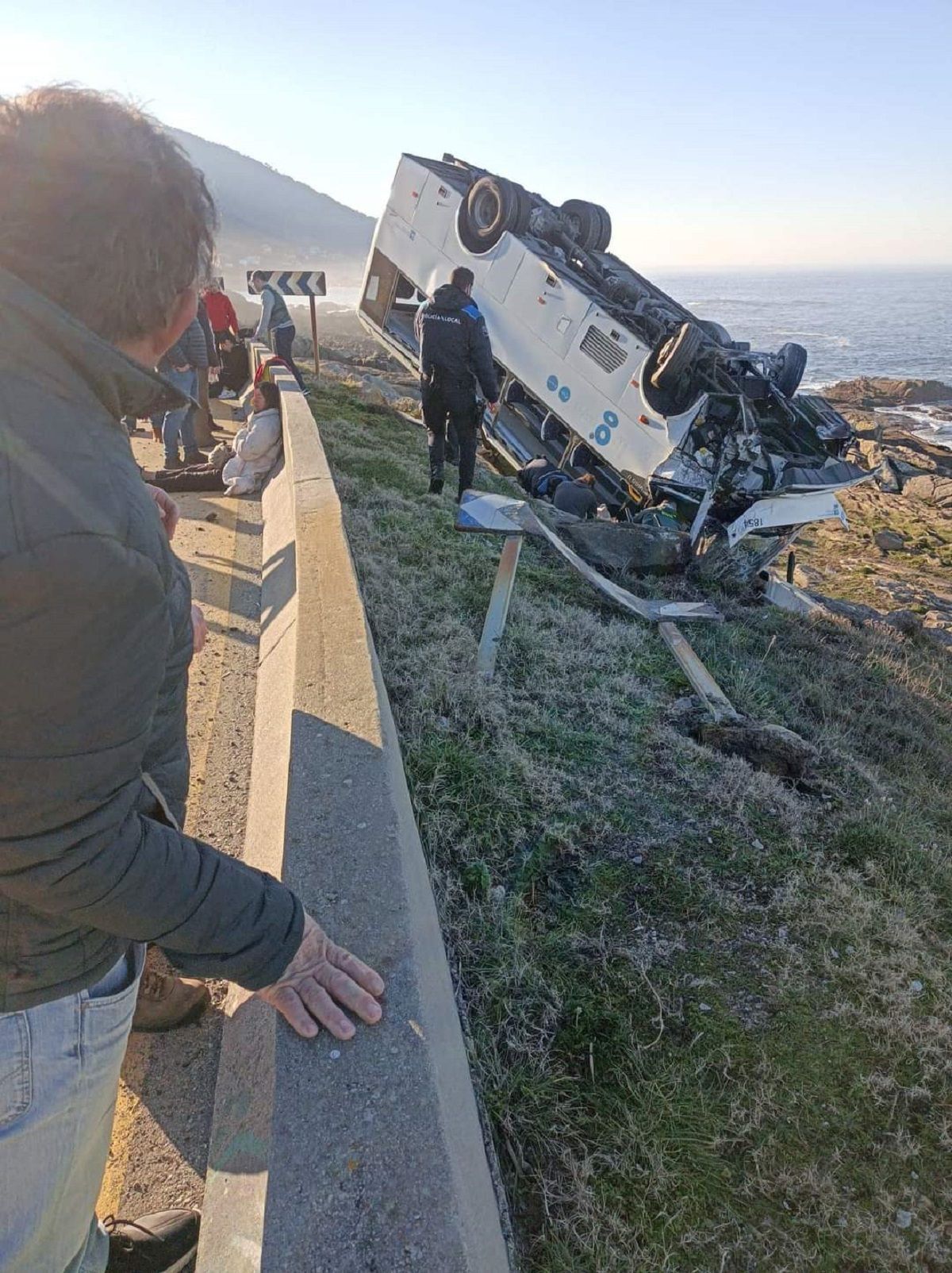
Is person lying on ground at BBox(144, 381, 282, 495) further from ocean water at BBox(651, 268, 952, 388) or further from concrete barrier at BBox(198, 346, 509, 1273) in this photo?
ocean water at BBox(651, 268, 952, 388)

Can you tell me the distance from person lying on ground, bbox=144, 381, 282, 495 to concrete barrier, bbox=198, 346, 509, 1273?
3886mm

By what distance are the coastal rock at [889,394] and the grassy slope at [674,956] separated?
108 feet

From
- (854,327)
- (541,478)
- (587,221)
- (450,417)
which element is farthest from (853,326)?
(450,417)

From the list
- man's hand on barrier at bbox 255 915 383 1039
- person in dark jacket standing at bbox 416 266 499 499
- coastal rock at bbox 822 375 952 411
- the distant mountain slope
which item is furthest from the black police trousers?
the distant mountain slope

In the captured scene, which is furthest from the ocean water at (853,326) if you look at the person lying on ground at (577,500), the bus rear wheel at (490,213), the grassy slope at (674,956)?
the grassy slope at (674,956)

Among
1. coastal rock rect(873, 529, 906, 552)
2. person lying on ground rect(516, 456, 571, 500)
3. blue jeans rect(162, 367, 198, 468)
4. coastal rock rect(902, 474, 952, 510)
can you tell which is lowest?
coastal rock rect(873, 529, 906, 552)

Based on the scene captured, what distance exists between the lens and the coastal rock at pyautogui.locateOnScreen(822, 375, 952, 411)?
3241 cm

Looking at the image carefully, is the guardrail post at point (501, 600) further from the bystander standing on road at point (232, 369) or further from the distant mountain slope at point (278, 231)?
the distant mountain slope at point (278, 231)

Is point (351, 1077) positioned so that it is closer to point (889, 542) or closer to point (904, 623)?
point (904, 623)

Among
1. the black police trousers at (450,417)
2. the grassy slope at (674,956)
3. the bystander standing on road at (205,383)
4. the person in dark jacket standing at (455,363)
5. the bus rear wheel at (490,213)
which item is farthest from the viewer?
the bus rear wheel at (490,213)

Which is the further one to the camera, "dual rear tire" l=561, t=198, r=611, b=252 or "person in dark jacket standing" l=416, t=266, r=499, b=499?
"dual rear tire" l=561, t=198, r=611, b=252

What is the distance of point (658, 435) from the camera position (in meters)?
8.38

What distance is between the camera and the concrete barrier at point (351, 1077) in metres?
1.26

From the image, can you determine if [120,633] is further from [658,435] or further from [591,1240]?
[658,435]
